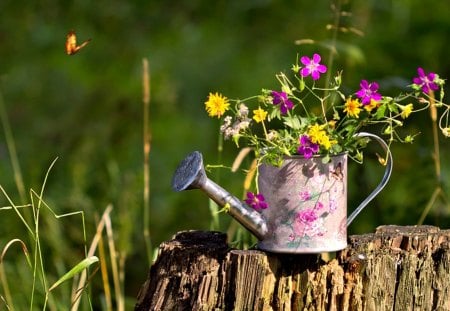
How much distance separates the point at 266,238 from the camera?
7.44 feet

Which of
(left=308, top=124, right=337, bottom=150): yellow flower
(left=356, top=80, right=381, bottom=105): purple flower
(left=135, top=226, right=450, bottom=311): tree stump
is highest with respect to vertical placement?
(left=356, top=80, right=381, bottom=105): purple flower

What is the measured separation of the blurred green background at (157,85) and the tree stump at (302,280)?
136 cm

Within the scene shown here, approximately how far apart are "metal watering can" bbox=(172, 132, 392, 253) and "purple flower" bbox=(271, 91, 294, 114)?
11 centimetres

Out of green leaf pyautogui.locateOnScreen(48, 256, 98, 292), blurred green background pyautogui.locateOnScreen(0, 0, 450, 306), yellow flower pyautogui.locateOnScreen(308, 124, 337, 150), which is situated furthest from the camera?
blurred green background pyautogui.locateOnScreen(0, 0, 450, 306)

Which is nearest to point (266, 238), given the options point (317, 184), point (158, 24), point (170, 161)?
point (317, 184)

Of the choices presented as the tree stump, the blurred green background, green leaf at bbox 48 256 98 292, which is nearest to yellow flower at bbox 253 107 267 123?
the tree stump

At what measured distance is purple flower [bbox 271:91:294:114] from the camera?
2228mm

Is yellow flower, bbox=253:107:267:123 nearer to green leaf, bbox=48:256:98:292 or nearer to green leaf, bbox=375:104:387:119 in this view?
green leaf, bbox=375:104:387:119

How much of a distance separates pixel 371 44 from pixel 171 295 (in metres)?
2.37

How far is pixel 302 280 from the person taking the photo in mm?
2271

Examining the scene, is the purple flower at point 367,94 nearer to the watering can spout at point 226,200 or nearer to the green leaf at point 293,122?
the green leaf at point 293,122

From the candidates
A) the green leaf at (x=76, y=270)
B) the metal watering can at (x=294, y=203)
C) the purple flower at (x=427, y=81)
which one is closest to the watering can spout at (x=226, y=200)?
the metal watering can at (x=294, y=203)

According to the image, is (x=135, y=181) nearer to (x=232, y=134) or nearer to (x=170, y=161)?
(x=170, y=161)

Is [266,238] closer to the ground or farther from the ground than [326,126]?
closer to the ground
